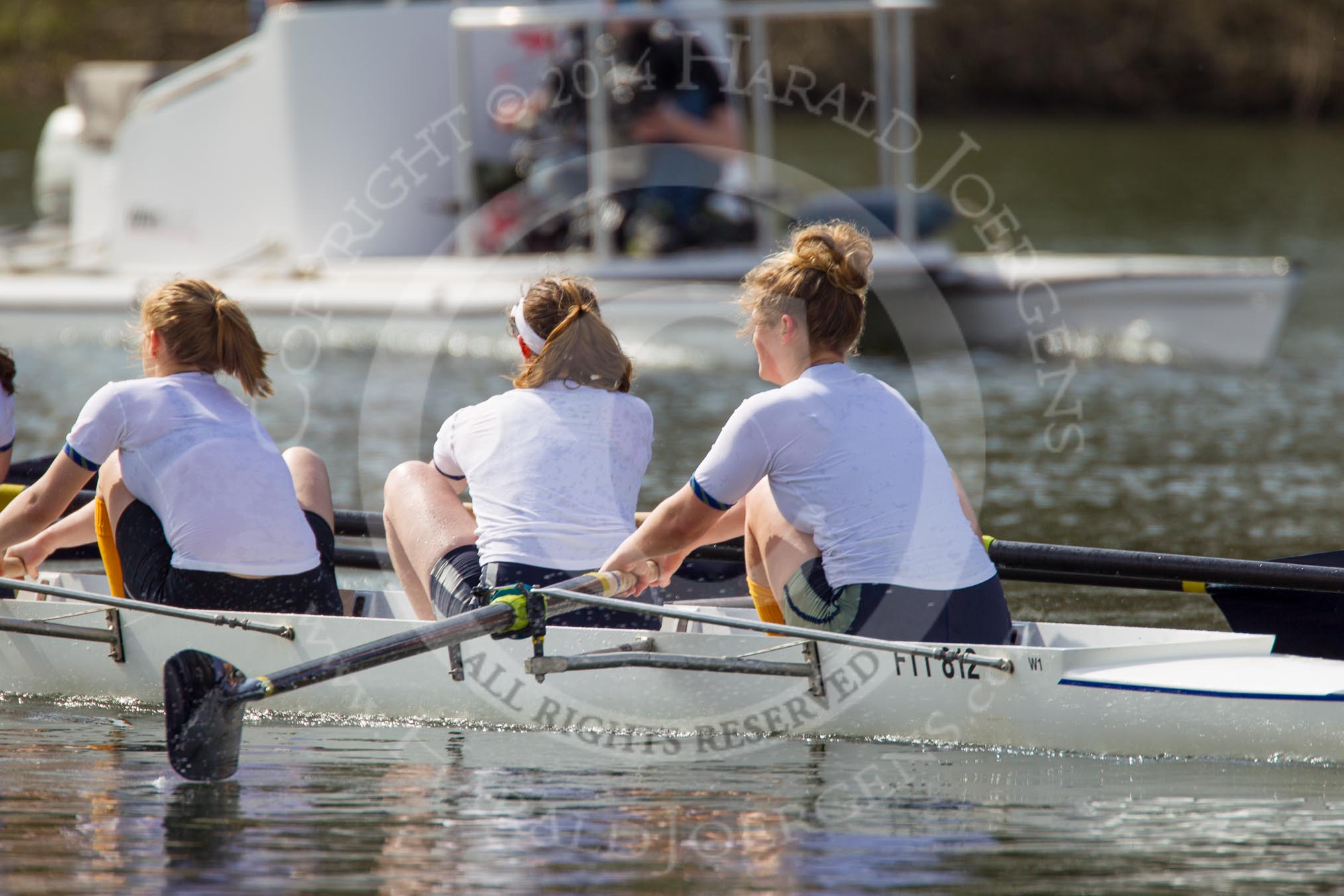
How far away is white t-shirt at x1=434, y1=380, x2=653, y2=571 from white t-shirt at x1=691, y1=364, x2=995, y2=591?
0.40 meters

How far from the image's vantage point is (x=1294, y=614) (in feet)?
16.8

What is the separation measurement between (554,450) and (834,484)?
794 millimetres

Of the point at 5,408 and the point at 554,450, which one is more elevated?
the point at 5,408

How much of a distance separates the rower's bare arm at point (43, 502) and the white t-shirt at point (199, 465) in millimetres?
90

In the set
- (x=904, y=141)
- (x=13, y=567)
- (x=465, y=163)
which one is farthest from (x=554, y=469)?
(x=465, y=163)

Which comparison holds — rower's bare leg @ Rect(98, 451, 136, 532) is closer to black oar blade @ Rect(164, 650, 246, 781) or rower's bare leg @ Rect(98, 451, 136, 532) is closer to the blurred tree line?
black oar blade @ Rect(164, 650, 246, 781)

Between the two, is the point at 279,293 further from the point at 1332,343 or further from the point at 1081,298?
the point at 1332,343

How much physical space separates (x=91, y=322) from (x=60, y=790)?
9651 millimetres

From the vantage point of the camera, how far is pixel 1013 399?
11.8 metres

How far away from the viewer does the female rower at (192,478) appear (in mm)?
4934

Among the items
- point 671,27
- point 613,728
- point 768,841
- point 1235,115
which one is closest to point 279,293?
point 671,27

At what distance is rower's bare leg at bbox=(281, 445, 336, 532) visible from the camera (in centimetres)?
543

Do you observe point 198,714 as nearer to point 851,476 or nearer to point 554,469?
point 554,469

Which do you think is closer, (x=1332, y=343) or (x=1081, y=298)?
(x=1081, y=298)
